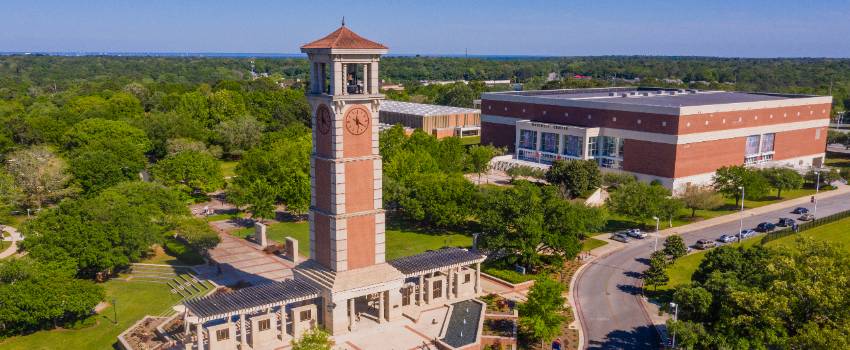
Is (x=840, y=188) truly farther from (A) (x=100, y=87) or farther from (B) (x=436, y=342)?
(A) (x=100, y=87)

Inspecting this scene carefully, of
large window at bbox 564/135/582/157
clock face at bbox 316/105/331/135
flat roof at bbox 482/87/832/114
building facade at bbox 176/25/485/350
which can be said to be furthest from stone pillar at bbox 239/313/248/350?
large window at bbox 564/135/582/157

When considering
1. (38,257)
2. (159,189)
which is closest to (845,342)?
(38,257)

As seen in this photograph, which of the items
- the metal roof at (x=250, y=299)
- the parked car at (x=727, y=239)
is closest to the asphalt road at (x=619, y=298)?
the parked car at (x=727, y=239)

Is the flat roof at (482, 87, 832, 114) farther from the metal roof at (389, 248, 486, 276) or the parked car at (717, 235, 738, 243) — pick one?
the metal roof at (389, 248, 486, 276)

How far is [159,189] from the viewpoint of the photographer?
196 ft

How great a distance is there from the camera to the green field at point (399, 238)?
58.9 metres

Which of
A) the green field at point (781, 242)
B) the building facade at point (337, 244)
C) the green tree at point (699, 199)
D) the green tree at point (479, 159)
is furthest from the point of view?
Result: the green tree at point (479, 159)

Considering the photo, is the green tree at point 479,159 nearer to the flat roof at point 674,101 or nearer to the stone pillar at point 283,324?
the flat roof at point 674,101

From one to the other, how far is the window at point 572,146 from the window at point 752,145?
22.7 m

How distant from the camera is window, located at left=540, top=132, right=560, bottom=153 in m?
94.6

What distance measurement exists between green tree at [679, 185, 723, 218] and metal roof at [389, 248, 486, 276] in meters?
34.2

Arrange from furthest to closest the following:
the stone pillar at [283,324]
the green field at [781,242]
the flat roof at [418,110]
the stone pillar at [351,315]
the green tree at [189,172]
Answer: the flat roof at [418,110] < the green tree at [189,172] < the green field at [781,242] < the stone pillar at [351,315] < the stone pillar at [283,324]

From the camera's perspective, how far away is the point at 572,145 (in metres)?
92.0

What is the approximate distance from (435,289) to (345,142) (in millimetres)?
12709
